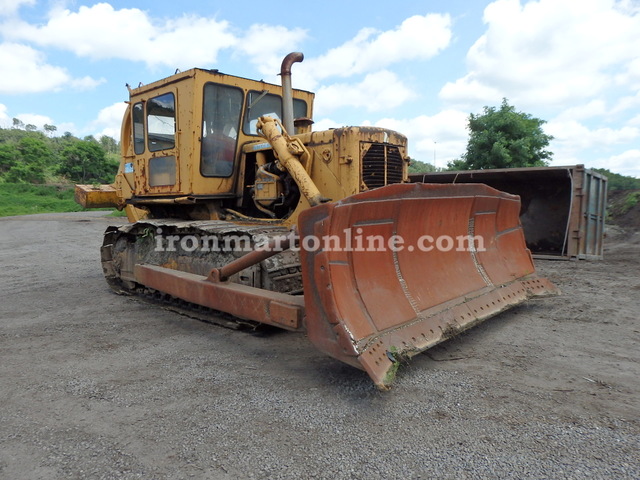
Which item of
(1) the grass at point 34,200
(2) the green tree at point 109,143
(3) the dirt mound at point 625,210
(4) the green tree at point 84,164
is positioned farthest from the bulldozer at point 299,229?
(2) the green tree at point 109,143

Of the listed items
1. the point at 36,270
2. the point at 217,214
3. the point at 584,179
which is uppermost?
the point at 584,179

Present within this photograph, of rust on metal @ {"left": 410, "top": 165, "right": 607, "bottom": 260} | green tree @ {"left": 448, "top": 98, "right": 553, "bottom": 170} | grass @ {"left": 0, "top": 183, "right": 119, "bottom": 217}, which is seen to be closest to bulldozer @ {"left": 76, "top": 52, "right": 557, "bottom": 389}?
rust on metal @ {"left": 410, "top": 165, "right": 607, "bottom": 260}

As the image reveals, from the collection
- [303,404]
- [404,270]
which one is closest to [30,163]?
[404,270]

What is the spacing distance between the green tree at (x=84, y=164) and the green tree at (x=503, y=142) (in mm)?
39895

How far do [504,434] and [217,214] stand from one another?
410 centimetres

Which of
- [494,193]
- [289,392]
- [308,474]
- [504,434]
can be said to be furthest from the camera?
[494,193]

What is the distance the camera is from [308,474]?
6.66 feet

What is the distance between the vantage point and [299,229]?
9.64ft

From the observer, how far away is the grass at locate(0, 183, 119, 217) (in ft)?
100

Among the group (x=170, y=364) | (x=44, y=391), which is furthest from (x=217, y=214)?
(x=44, y=391)

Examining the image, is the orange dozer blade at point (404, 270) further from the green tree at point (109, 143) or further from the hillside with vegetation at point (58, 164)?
the green tree at point (109, 143)

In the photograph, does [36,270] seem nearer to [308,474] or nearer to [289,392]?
[289,392]

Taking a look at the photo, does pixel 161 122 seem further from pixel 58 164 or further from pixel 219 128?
pixel 58 164

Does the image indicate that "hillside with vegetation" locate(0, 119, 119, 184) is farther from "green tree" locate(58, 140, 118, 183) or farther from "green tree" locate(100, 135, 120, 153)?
"green tree" locate(100, 135, 120, 153)
